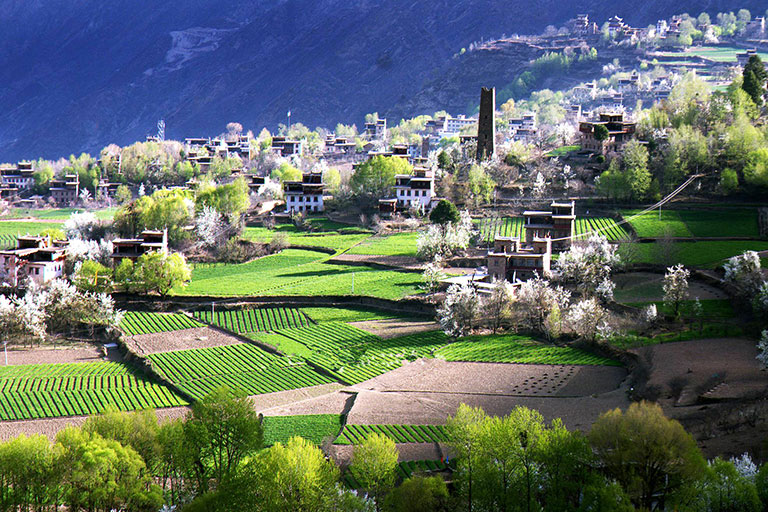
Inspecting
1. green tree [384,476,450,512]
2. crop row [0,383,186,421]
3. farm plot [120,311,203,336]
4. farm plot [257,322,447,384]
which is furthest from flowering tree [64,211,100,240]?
green tree [384,476,450,512]

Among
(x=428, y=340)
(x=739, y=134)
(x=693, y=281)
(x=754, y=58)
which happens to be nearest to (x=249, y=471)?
(x=428, y=340)

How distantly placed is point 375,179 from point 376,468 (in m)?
68.8

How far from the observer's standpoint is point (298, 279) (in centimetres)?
7875

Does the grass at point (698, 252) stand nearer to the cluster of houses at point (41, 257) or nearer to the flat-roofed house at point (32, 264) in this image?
the cluster of houses at point (41, 257)

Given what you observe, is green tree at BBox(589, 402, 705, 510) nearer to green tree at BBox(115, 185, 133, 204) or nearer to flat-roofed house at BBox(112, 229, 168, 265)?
flat-roofed house at BBox(112, 229, 168, 265)

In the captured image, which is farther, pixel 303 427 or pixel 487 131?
pixel 487 131

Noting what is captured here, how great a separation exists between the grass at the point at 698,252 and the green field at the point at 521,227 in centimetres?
523

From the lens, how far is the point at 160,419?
51562 mm

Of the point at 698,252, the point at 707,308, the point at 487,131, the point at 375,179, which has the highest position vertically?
the point at 487,131

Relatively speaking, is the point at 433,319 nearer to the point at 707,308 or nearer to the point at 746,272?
the point at 707,308

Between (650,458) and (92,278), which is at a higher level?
(92,278)

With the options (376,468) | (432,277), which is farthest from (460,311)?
(376,468)

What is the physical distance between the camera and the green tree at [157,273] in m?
74.9

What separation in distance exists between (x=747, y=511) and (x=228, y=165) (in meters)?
114
